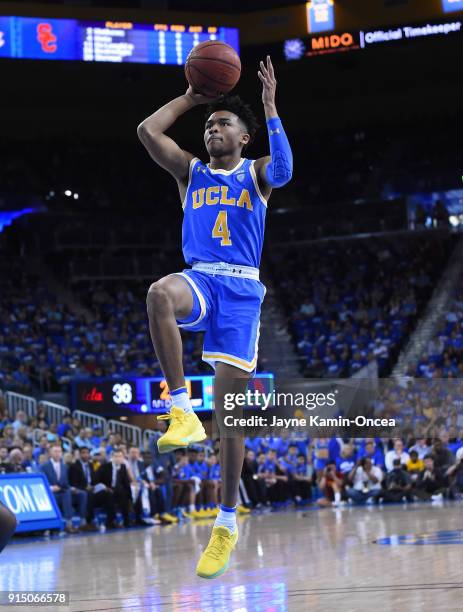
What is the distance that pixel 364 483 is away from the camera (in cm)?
1952

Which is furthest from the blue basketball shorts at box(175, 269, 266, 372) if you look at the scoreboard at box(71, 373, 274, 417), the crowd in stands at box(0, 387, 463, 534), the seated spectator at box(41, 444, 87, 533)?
the scoreboard at box(71, 373, 274, 417)

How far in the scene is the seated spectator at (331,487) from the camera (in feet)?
63.7

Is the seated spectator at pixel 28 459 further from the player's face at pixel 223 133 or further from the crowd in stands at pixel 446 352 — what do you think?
the crowd in stands at pixel 446 352

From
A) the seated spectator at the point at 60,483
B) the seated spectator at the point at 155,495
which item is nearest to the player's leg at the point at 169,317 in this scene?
the seated spectator at the point at 60,483

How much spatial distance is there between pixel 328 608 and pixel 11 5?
71.2ft

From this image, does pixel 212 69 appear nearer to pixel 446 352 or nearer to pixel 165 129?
pixel 165 129

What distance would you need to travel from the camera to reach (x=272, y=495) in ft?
64.3

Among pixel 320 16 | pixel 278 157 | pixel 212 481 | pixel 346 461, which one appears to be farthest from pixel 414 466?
pixel 278 157

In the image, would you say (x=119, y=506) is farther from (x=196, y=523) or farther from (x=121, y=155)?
(x=121, y=155)

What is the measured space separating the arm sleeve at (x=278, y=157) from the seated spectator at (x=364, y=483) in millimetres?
14206

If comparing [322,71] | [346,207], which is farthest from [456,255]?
[322,71]

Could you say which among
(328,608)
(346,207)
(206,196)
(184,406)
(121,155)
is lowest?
(328,608)

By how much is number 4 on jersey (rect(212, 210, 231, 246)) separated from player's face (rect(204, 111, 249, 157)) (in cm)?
39

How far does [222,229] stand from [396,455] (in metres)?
14.1
